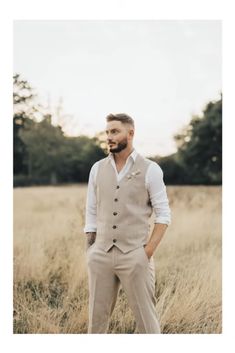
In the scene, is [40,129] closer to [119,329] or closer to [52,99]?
[52,99]

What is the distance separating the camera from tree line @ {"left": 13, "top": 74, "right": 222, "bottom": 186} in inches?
135

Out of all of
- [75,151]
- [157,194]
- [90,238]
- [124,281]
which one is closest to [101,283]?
[124,281]

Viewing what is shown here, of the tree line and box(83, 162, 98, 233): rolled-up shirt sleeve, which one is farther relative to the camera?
the tree line

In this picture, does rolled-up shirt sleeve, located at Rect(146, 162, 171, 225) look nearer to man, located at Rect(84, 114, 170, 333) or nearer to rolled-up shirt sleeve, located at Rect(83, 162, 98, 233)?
man, located at Rect(84, 114, 170, 333)

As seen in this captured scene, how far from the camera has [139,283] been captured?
2.65 m

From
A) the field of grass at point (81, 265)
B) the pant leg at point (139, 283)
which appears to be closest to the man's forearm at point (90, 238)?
the pant leg at point (139, 283)

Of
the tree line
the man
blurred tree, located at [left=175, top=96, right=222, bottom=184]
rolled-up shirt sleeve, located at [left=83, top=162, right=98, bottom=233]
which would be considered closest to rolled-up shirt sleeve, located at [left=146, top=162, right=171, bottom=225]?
the man

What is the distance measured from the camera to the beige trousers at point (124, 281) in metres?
2.63

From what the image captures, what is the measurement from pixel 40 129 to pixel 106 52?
75 centimetres

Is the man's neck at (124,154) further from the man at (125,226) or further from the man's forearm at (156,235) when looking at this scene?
the man's forearm at (156,235)

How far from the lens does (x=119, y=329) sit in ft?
10.2

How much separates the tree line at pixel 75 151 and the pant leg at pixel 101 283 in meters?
0.92

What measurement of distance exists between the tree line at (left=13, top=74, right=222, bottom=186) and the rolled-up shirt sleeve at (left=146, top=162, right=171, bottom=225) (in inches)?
31.5
